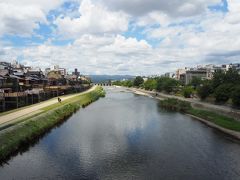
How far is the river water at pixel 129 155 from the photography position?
84.1 feet

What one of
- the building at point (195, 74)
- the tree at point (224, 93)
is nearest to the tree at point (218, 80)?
the tree at point (224, 93)

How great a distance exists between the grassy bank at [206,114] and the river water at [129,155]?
9.35ft

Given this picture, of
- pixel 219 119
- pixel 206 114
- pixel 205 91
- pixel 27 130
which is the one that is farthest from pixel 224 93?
pixel 27 130

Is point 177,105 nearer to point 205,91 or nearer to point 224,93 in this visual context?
point 205,91

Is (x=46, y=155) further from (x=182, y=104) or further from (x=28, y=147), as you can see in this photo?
(x=182, y=104)

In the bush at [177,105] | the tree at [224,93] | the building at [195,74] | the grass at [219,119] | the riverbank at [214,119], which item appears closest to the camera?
the riverbank at [214,119]

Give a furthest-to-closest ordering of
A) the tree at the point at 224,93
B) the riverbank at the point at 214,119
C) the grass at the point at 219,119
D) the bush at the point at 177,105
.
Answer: the bush at the point at 177,105 < the tree at the point at 224,93 < the grass at the point at 219,119 < the riverbank at the point at 214,119

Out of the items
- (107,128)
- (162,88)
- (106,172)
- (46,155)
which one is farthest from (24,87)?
(162,88)

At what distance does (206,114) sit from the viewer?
5656 centimetres

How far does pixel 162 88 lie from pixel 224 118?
73.8m

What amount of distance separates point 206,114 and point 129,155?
30.3m

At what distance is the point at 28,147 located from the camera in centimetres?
3362

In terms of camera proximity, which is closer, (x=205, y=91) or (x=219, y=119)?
(x=219, y=119)

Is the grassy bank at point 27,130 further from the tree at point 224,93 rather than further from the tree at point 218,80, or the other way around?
the tree at point 218,80
